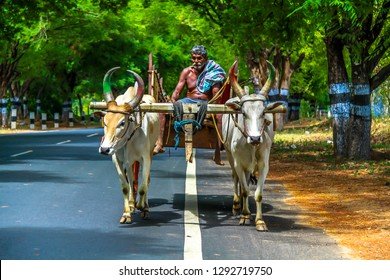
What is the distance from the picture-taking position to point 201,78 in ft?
43.3

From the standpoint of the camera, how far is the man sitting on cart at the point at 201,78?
517 inches

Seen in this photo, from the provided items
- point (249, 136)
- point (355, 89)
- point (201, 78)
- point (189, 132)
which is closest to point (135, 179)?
point (189, 132)

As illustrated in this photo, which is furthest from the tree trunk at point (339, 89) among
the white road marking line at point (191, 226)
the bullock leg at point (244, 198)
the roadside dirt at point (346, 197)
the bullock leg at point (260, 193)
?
the bullock leg at point (260, 193)

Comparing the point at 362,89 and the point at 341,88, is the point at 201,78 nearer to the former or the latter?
the point at 362,89

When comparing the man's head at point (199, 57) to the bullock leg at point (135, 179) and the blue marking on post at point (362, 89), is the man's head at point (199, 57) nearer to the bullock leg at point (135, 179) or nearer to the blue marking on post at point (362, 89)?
the bullock leg at point (135, 179)

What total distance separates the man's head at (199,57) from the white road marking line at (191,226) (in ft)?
6.60

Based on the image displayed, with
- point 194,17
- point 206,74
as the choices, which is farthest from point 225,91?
point 194,17

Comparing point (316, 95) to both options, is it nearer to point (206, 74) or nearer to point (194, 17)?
point (194, 17)

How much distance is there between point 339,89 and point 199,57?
1047cm

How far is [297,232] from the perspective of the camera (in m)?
11.6

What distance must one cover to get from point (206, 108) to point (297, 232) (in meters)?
2.02

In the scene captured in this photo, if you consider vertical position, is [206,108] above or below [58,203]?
above

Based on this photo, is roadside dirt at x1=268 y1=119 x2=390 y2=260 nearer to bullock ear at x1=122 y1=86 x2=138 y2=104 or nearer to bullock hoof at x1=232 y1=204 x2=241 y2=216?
bullock hoof at x1=232 y1=204 x2=241 y2=216

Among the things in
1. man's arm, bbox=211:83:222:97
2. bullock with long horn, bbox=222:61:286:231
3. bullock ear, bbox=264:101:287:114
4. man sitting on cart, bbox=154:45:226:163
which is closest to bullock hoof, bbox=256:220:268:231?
bullock with long horn, bbox=222:61:286:231
